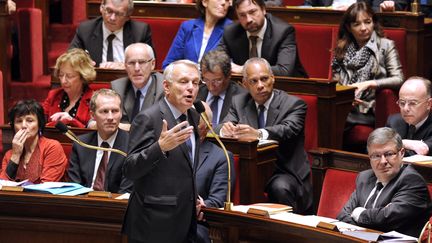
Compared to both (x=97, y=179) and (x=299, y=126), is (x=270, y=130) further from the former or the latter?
(x=97, y=179)

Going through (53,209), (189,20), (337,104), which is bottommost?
(53,209)

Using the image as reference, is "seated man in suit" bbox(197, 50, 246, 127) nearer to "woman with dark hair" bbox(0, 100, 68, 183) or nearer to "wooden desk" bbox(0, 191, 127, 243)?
"woman with dark hair" bbox(0, 100, 68, 183)

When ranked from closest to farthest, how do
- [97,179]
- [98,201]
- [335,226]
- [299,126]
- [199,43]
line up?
[335,226], [98,201], [97,179], [299,126], [199,43]

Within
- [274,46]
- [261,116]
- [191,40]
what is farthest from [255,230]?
[191,40]

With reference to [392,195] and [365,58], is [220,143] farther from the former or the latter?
[365,58]

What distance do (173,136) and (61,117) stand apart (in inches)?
49.8

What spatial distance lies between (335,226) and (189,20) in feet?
6.20

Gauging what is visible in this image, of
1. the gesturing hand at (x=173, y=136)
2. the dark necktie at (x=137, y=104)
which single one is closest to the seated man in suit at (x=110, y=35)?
the dark necktie at (x=137, y=104)

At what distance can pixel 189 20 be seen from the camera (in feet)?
14.2

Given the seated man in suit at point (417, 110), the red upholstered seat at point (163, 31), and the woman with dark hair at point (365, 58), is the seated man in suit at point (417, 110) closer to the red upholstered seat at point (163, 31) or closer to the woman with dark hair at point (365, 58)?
the woman with dark hair at point (365, 58)

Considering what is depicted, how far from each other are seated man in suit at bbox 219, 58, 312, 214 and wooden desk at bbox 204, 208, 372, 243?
24.9 inches

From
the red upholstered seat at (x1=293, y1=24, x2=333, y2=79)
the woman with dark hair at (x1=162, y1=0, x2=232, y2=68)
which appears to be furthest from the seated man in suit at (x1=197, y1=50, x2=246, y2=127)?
the red upholstered seat at (x1=293, y1=24, x2=333, y2=79)

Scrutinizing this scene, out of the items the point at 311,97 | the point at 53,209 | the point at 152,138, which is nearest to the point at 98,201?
the point at 53,209

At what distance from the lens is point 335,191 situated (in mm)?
3160
